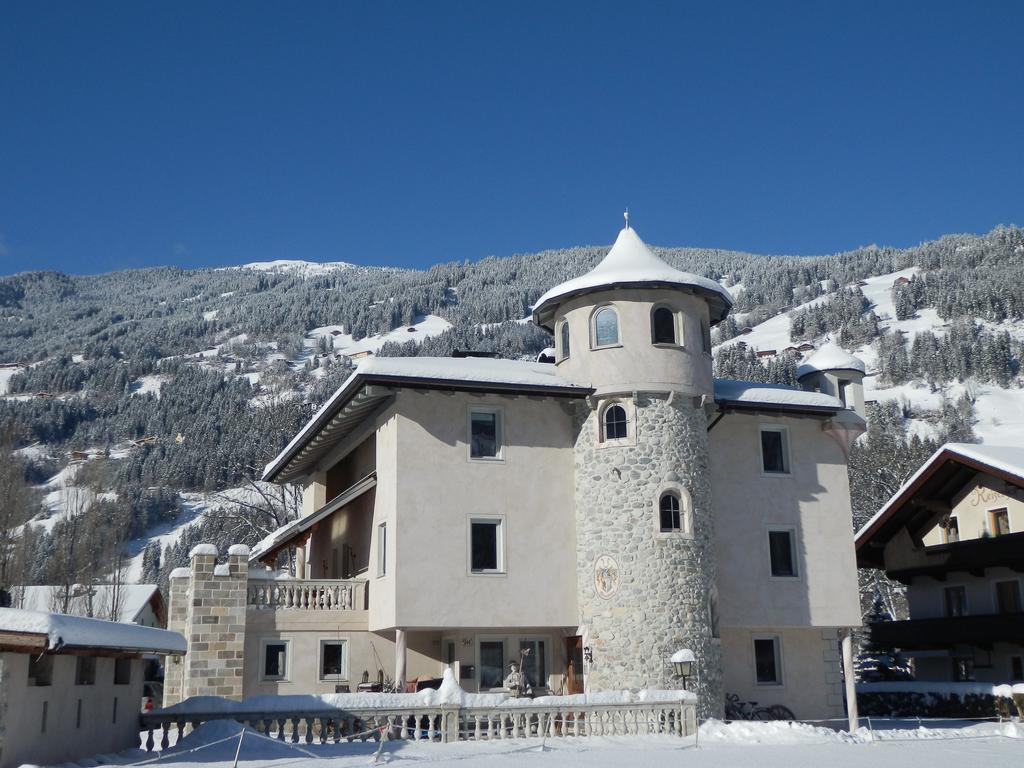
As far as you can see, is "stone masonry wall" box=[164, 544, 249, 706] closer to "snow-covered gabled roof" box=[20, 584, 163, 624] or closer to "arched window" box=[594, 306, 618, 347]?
"arched window" box=[594, 306, 618, 347]

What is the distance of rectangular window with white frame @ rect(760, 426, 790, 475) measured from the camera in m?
30.1

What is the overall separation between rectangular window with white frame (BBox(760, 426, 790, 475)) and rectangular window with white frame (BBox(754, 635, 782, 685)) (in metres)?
4.79

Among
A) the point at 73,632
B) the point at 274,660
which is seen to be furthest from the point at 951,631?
the point at 73,632

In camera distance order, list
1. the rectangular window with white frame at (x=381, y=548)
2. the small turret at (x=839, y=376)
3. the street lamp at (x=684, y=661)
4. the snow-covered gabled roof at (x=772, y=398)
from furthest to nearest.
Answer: the small turret at (x=839, y=376)
the snow-covered gabled roof at (x=772, y=398)
the rectangular window with white frame at (x=381, y=548)
the street lamp at (x=684, y=661)

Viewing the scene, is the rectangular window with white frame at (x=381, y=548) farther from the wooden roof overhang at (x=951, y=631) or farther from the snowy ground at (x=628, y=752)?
the wooden roof overhang at (x=951, y=631)

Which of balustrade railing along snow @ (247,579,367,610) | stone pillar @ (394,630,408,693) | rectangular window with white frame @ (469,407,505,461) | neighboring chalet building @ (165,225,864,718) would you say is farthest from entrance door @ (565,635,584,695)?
balustrade railing along snow @ (247,579,367,610)

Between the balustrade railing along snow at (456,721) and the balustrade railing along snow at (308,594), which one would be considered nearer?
the balustrade railing along snow at (456,721)

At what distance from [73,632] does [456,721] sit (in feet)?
25.8

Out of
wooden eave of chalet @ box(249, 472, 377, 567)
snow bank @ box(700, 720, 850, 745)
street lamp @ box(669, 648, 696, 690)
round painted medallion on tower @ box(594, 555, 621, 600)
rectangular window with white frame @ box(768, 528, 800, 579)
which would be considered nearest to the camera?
snow bank @ box(700, 720, 850, 745)

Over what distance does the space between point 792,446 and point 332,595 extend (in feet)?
45.3

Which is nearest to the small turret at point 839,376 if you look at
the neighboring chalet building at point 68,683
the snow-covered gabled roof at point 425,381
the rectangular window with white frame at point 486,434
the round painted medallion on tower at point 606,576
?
the snow-covered gabled roof at point 425,381

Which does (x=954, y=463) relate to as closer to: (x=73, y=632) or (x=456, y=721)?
(x=456, y=721)

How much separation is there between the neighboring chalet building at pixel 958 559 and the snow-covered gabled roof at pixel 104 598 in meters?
34.2

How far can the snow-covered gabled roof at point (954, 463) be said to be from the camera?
1262 inches
